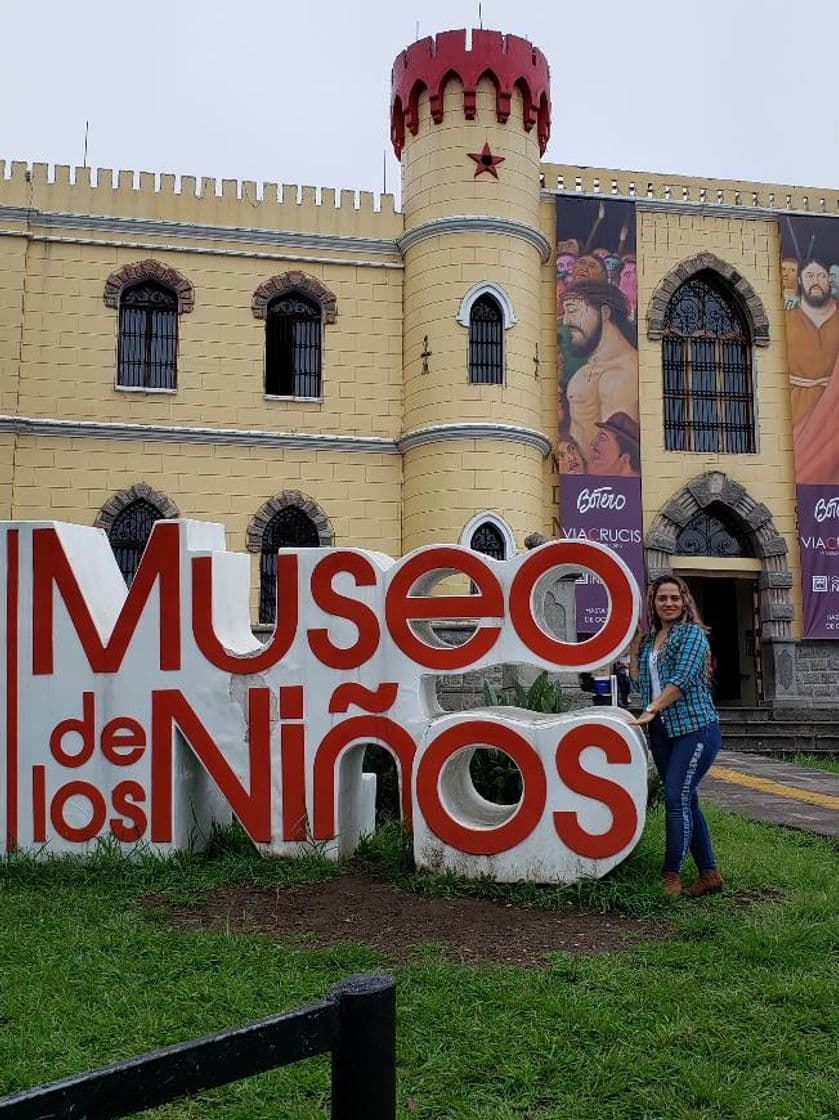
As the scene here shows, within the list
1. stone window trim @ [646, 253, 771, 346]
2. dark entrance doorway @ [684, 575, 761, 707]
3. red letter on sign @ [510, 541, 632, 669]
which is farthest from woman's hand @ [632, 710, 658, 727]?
dark entrance doorway @ [684, 575, 761, 707]

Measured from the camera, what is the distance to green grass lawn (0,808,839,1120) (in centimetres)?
315

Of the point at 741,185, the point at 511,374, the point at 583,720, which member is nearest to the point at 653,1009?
the point at 583,720

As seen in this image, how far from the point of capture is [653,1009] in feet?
12.4

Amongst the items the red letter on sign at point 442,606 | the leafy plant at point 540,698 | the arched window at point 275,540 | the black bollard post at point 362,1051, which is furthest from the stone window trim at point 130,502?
the black bollard post at point 362,1051

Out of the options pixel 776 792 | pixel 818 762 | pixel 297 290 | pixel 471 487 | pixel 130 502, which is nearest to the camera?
pixel 776 792

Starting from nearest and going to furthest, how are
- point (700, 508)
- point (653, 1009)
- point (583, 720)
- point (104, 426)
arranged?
point (653, 1009), point (583, 720), point (104, 426), point (700, 508)

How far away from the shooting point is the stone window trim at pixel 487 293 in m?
15.9

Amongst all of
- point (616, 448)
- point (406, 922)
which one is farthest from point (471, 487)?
point (406, 922)

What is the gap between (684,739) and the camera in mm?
5348

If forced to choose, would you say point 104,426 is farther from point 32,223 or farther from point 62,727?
point 62,727

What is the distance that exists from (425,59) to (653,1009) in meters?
15.7

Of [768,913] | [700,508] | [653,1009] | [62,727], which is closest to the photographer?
[653,1009]

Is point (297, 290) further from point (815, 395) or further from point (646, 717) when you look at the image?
point (646, 717)

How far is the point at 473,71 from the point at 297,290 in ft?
14.4
